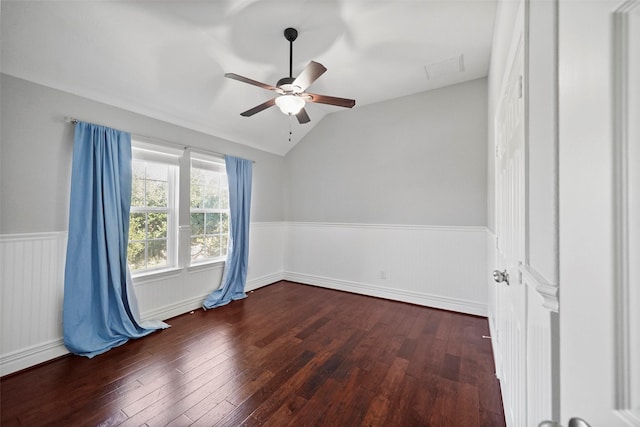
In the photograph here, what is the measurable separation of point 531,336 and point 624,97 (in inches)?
32.2

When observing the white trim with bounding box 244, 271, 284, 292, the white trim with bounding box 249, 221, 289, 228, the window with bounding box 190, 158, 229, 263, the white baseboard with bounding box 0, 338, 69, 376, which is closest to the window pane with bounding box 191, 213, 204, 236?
the window with bounding box 190, 158, 229, 263

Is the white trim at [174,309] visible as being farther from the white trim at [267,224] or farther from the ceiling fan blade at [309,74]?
the ceiling fan blade at [309,74]

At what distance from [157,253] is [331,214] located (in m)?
2.45

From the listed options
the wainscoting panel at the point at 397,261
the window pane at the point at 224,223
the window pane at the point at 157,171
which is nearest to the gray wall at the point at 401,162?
the wainscoting panel at the point at 397,261

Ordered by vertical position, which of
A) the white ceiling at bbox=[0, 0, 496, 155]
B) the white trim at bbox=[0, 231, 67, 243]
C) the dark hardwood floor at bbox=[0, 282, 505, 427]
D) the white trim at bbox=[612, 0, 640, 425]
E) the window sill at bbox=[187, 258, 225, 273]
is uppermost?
the white ceiling at bbox=[0, 0, 496, 155]

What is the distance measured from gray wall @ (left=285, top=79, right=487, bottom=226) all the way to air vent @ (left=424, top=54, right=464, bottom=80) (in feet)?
1.16

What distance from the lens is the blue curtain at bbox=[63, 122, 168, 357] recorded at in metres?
2.15

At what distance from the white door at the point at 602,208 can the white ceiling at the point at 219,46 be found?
204 cm

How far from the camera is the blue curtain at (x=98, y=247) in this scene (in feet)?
7.05

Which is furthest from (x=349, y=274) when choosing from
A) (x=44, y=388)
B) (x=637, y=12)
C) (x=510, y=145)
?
(x=637, y=12)

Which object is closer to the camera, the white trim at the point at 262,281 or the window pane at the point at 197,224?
the window pane at the point at 197,224

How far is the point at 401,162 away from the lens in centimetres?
351

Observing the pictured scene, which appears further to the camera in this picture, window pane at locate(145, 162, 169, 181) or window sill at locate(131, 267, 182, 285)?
window pane at locate(145, 162, 169, 181)

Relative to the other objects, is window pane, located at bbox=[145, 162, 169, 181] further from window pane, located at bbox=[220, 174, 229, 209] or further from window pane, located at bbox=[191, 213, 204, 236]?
window pane, located at bbox=[220, 174, 229, 209]
